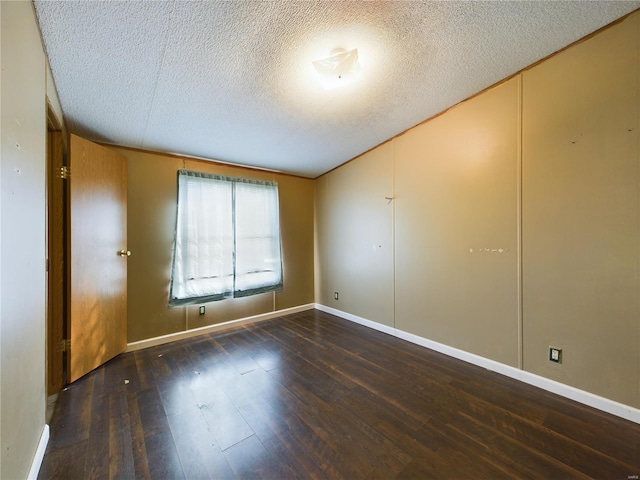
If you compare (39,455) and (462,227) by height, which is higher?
(462,227)

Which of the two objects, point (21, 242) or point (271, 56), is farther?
point (271, 56)

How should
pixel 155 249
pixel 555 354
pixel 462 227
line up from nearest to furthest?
pixel 555 354 < pixel 462 227 < pixel 155 249

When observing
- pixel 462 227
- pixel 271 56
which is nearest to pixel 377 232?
pixel 462 227

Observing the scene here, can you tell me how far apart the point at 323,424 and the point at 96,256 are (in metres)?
2.44

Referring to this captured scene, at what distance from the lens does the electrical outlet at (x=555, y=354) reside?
1.95m

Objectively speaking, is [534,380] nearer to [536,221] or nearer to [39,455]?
[536,221]

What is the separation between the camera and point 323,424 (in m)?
1.65

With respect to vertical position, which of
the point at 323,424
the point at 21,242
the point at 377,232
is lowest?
the point at 323,424

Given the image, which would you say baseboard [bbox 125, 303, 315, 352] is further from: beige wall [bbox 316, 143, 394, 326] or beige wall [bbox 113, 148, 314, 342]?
beige wall [bbox 316, 143, 394, 326]

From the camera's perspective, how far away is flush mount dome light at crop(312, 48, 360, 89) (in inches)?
68.2

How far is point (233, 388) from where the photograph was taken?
2.07 metres

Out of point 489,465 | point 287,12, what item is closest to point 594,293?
point 489,465

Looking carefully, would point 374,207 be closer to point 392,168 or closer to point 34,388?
point 392,168

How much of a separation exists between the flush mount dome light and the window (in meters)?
2.06
